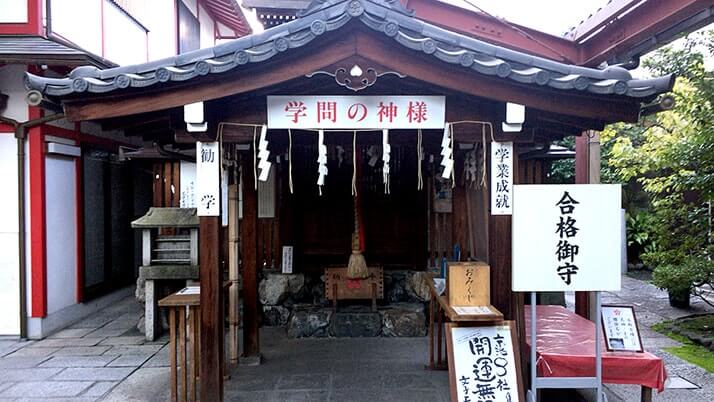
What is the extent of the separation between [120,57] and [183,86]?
23.2 ft

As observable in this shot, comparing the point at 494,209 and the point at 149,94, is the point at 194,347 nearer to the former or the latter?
the point at 149,94

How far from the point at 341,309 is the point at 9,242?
19.7 ft

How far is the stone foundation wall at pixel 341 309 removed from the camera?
8.63m

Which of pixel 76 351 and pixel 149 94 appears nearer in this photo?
pixel 149 94

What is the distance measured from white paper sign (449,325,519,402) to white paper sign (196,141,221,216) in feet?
9.24

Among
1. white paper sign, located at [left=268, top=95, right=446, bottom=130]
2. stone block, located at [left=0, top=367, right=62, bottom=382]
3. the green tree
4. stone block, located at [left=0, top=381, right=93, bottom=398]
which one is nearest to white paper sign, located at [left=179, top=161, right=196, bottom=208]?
stone block, located at [left=0, top=367, right=62, bottom=382]

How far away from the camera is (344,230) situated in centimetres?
967

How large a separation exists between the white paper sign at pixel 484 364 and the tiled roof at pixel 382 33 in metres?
2.50

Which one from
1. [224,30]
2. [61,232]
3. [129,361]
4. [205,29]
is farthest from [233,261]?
[224,30]

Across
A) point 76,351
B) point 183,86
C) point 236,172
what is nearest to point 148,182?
point 76,351

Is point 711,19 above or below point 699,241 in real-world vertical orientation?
above

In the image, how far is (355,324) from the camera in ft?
28.3

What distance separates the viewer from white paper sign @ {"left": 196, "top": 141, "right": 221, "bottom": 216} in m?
5.20

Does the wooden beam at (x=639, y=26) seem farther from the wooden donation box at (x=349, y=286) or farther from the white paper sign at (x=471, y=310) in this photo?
the wooden donation box at (x=349, y=286)
